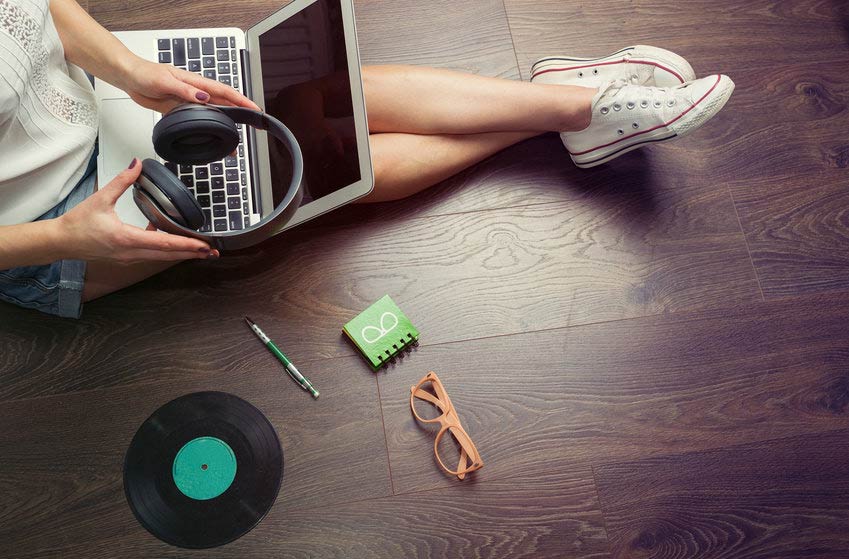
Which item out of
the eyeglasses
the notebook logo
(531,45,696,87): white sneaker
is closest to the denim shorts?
the notebook logo

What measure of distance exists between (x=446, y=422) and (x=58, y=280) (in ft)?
2.17

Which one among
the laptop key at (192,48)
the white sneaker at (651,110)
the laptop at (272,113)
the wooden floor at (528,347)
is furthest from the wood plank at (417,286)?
the laptop key at (192,48)

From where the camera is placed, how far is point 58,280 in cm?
97

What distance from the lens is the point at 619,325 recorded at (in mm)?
1209

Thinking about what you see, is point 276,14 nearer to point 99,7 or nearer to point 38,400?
point 99,7

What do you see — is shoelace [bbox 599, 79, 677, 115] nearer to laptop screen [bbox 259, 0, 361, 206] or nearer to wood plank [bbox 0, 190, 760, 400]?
wood plank [bbox 0, 190, 760, 400]

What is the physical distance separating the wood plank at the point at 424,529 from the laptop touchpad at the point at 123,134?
57cm

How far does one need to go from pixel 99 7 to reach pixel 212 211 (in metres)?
0.59

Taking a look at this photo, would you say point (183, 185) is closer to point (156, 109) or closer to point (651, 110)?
point (156, 109)

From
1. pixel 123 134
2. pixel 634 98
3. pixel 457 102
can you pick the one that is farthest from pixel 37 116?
pixel 634 98

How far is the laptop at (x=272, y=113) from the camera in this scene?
937 mm

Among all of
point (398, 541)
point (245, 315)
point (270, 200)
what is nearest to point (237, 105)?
point (270, 200)

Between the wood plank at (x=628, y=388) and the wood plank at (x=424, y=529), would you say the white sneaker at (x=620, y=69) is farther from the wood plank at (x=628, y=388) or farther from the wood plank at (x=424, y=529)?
the wood plank at (x=424, y=529)

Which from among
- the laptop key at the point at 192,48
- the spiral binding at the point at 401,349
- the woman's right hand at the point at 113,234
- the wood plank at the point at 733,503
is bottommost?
the wood plank at the point at 733,503
